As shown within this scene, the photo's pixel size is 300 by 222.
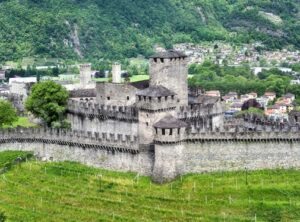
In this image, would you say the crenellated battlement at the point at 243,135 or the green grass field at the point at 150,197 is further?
the crenellated battlement at the point at 243,135

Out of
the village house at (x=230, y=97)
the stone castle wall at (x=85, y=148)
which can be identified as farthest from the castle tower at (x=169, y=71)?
the village house at (x=230, y=97)

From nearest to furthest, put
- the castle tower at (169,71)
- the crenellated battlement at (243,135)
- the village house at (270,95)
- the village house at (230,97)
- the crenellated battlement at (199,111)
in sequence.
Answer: the crenellated battlement at (243,135), the crenellated battlement at (199,111), the castle tower at (169,71), the village house at (230,97), the village house at (270,95)

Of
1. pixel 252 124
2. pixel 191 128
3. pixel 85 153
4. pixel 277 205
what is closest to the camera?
pixel 277 205

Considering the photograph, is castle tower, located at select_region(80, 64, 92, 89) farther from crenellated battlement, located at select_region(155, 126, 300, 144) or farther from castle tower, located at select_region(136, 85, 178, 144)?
crenellated battlement, located at select_region(155, 126, 300, 144)

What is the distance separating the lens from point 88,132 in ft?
263

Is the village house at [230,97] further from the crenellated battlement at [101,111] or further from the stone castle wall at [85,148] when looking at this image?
the stone castle wall at [85,148]

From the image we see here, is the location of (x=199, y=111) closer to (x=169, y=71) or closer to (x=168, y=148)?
(x=169, y=71)

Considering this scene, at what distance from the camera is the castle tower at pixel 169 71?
84688 mm

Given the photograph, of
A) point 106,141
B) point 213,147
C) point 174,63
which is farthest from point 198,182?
point 174,63

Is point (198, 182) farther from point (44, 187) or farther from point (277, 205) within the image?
point (44, 187)

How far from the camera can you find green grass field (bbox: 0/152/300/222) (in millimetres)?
68188

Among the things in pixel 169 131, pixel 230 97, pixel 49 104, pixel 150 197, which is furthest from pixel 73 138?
pixel 230 97

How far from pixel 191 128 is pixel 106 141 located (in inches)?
318

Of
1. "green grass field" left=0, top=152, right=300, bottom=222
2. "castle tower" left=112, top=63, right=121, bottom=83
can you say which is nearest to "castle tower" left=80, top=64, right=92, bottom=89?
"castle tower" left=112, top=63, right=121, bottom=83
